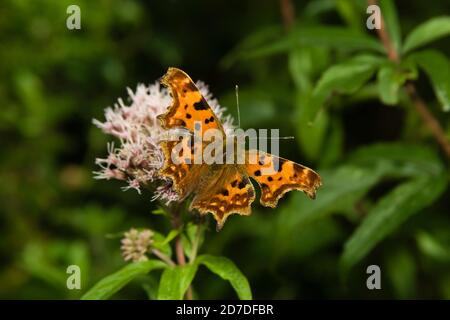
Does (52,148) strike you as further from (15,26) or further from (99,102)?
(15,26)

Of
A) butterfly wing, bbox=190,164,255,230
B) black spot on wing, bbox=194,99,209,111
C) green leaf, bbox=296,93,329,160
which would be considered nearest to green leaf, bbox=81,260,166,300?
butterfly wing, bbox=190,164,255,230

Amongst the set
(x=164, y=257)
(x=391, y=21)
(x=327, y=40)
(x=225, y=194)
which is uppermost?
(x=391, y=21)

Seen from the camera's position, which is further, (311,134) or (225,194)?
(311,134)

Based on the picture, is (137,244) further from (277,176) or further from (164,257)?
(277,176)

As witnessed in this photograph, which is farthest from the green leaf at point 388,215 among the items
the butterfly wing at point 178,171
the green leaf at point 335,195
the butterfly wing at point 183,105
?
the butterfly wing at point 183,105

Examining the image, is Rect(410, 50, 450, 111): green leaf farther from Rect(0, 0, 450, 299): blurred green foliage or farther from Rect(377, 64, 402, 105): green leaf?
Rect(377, 64, 402, 105): green leaf

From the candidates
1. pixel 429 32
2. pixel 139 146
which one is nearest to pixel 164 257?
pixel 139 146

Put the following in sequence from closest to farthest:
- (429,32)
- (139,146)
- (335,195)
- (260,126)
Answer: (139,146), (429,32), (335,195), (260,126)
